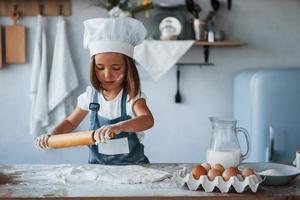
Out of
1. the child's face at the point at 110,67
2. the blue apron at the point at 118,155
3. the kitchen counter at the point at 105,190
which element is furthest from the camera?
the blue apron at the point at 118,155

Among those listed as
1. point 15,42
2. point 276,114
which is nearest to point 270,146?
point 276,114

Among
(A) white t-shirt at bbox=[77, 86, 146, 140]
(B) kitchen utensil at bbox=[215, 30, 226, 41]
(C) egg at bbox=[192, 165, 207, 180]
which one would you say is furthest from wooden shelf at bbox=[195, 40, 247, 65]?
(C) egg at bbox=[192, 165, 207, 180]

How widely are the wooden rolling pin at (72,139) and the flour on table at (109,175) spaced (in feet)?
0.28

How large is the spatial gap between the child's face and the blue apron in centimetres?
11

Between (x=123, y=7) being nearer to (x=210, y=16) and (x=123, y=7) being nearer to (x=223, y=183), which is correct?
(x=210, y=16)

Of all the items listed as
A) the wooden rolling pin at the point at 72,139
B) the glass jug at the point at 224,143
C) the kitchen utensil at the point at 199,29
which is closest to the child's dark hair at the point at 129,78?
the wooden rolling pin at the point at 72,139

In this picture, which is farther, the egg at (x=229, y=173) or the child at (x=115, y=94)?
the child at (x=115, y=94)

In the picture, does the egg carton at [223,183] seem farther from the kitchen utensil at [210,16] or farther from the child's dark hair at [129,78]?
the kitchen utensil at [210,16]

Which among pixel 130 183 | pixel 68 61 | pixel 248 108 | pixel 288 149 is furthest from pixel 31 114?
pixel 130 183

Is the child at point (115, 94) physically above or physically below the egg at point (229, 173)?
above

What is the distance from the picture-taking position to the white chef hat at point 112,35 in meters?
1.67

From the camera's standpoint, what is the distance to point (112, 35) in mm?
1681

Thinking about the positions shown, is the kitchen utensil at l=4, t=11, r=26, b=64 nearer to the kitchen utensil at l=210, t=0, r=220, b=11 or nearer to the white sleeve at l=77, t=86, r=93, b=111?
the kitchen utensil at l=210, t=0, r=220, b=11

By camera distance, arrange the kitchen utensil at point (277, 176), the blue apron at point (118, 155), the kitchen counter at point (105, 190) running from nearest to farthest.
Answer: the kitchen counter at point (105, 190) → the kitchen utensil at point (277, 176) → the blue apron at point (118, 155)
